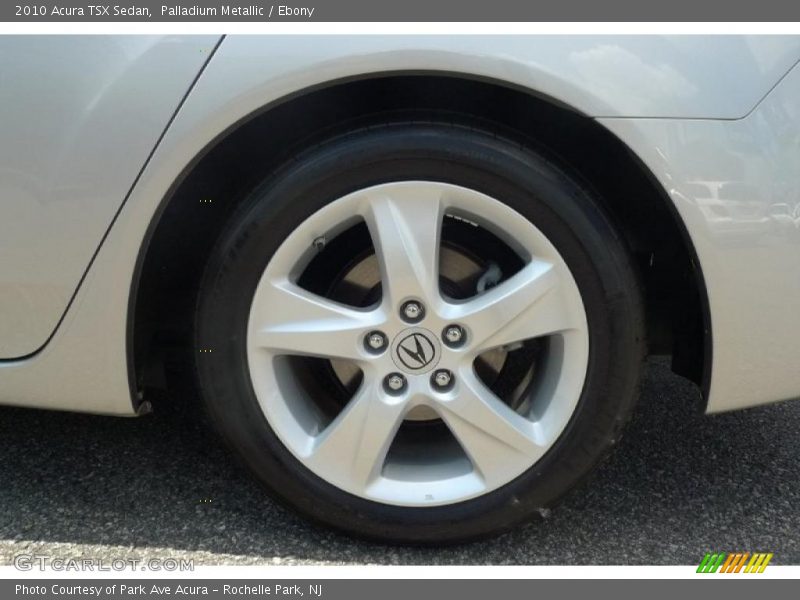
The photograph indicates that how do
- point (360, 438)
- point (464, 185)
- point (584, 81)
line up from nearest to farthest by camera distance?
1. point (584, 81)
2. point (464, 185)
3. point (360, 438)

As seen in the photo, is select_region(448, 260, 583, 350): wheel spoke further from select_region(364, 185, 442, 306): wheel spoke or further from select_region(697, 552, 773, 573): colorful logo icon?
select_region(697, 552, 773, 573): colorful logo icon

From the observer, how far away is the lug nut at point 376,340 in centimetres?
154

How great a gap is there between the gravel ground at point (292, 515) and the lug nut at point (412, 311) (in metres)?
0.56

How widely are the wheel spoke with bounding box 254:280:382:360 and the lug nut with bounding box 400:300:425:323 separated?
0.06 metres

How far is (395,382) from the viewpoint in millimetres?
1569

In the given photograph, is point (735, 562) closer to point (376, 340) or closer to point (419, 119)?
point (376, 340)

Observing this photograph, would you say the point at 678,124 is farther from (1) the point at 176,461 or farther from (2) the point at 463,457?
(1) the point at 176,461

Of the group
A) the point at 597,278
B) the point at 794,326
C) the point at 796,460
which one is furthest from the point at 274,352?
the point at 796,460

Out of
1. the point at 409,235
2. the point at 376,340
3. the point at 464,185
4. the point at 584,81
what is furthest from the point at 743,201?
the point at 376,340

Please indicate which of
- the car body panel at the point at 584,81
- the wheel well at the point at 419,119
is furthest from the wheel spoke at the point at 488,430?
the car body panel at the point at 584,81

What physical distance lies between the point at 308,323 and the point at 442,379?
315 millimetres

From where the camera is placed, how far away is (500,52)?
1.36m

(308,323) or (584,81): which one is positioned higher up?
(584,81)

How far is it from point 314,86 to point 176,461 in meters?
1.14
